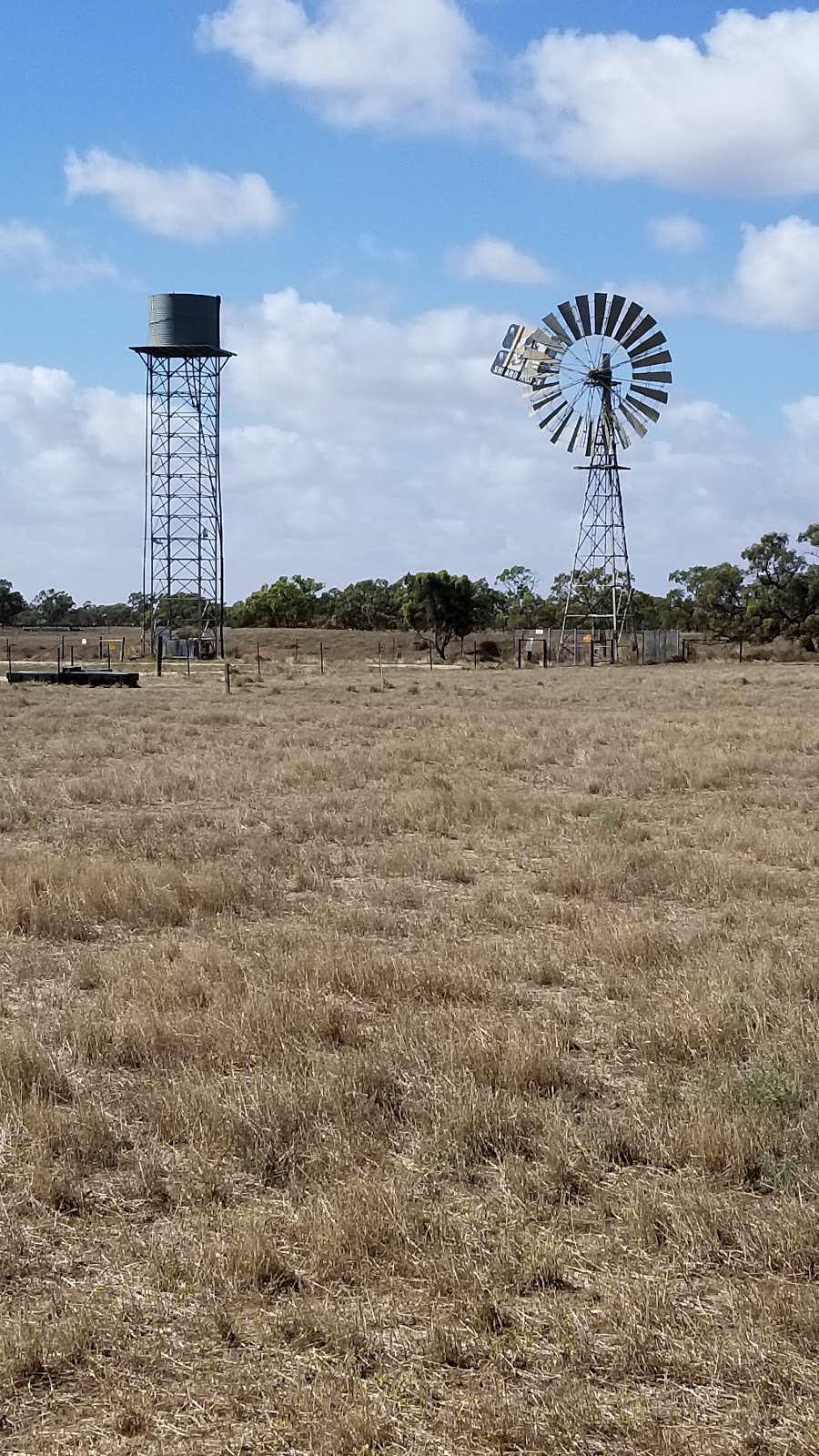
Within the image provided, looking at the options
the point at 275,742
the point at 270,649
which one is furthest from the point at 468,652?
the point at 275,742

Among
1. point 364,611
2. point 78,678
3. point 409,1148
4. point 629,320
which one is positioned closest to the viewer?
point 409,1148

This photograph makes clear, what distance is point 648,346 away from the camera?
271 feet

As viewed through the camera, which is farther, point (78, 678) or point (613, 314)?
point (613, 314)

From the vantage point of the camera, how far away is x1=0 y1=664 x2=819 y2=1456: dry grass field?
13.7ft

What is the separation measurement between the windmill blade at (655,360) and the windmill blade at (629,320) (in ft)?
6.27

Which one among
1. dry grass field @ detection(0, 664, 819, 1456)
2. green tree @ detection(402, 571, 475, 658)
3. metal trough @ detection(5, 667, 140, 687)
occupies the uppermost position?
green tree @ detection(402, 571, 475, 658)

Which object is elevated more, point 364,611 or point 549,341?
point 549,341

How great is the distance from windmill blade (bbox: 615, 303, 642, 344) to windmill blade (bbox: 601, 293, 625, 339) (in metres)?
0.40

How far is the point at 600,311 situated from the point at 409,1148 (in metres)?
81.3

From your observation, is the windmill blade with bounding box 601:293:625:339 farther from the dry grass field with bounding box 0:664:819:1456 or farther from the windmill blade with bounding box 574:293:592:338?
the dry grass field with bounding box 0:664:819:1456

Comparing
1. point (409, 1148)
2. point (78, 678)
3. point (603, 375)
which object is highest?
point (603, 375)

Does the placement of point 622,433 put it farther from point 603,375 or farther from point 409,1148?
point 409,1148

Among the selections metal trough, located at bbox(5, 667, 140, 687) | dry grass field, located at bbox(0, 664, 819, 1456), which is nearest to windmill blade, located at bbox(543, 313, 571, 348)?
metal trough, located at bbox(5, 667, 140, 687)

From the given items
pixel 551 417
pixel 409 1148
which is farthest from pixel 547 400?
pixel 409 1148
